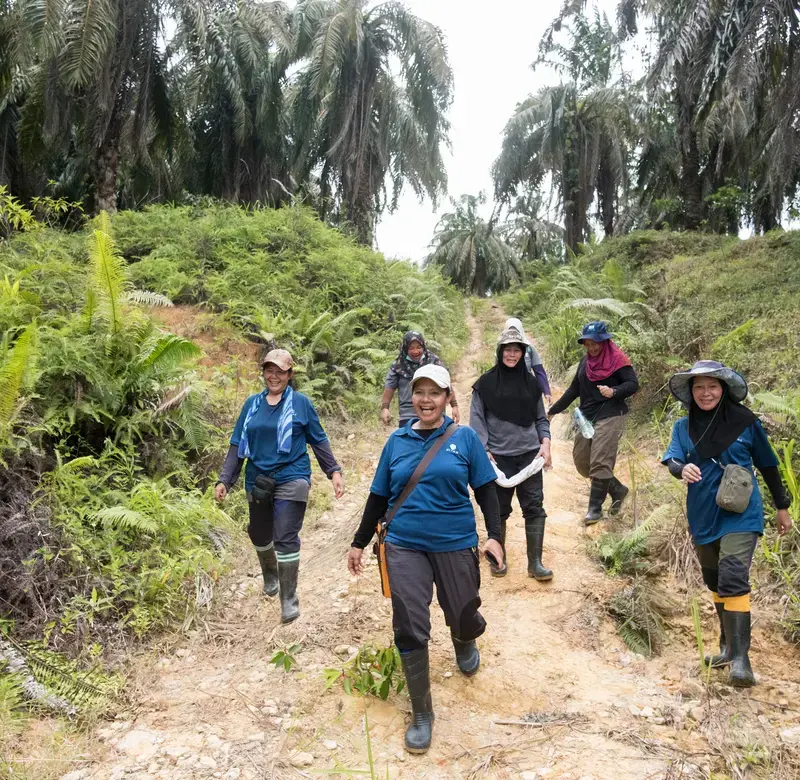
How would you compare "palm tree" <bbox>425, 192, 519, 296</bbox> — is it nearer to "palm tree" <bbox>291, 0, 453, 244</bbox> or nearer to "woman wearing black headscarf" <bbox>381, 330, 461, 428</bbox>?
"palm tree" <bbox>291, 0, 453, 244</bbox>

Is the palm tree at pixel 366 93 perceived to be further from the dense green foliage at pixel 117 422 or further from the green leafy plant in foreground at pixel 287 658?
the green leafy plant in foreground at pixel 287 658

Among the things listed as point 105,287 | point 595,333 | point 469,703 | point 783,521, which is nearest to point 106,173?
point 105,287

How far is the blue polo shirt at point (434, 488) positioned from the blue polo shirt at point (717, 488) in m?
1.25

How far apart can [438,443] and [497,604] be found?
190 centimetres

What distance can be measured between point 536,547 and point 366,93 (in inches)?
663

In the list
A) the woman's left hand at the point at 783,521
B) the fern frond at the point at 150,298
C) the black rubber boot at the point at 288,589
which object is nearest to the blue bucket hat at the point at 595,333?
the woman's left hand at the point at 783,521

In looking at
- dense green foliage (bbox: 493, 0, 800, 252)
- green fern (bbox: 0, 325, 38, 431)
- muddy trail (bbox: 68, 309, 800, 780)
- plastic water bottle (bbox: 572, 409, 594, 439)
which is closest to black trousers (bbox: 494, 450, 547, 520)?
muddy trail (bbox: 68, 309, 800, 780)

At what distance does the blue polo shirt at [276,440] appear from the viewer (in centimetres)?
449

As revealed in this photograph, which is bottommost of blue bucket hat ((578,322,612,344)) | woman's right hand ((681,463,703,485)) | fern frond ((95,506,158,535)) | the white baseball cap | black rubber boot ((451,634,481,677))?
black rubber boot ((451,634,481,677))

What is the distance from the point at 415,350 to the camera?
21.6ft

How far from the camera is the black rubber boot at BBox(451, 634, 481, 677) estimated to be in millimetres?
3699

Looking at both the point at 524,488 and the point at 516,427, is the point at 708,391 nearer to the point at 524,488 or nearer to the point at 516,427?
the point at 516,427

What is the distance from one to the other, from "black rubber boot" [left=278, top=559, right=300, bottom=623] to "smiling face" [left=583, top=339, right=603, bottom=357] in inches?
119

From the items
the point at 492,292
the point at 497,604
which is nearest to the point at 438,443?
the point at 497,604
